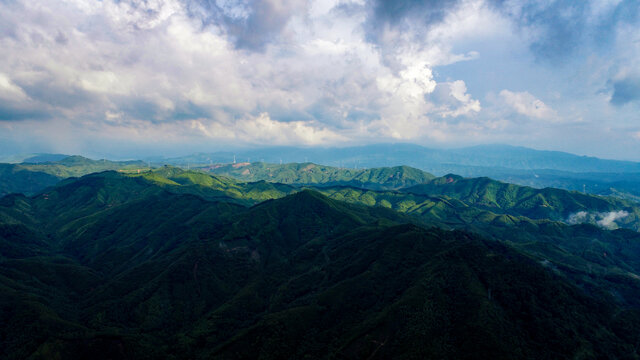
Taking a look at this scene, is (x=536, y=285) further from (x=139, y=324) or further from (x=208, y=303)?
(x=139, y=324)

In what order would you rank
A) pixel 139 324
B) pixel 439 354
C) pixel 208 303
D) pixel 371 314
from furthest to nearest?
pixel 208 303
pixel 139 324
pixel 371 314
pixel 439 354

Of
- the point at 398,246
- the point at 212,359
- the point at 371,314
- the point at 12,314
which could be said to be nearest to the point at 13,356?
the point at 12,314

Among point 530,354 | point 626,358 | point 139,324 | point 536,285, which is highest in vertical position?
point 536,285

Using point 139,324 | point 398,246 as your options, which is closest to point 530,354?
point 398,246

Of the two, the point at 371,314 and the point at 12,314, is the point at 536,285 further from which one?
the point at 12,314

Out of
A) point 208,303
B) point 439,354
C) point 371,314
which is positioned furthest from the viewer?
point 208,303

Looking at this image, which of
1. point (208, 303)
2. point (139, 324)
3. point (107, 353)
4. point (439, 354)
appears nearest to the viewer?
point (439, 354)

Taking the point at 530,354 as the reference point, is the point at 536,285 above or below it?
above

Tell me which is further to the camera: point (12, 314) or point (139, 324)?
point (139, 324)

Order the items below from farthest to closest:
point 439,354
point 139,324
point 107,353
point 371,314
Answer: point 139,324
point 371,314
point 107,353
point 439,354
